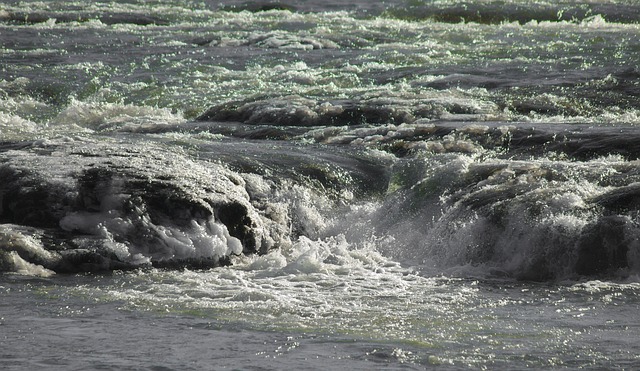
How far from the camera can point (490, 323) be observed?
6.35m

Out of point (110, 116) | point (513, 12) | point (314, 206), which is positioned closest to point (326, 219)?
point (314, 206)

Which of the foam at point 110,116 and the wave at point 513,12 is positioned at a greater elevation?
the wave at point 513,12

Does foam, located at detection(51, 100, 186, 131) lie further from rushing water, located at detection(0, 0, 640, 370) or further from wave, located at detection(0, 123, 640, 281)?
wave, located at detection(0, 123, 640, 281)

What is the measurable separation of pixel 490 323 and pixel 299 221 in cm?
308

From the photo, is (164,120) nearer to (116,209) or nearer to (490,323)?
(116,209)

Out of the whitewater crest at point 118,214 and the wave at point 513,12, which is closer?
the whitewater crest at point 118,214

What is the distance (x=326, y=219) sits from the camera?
9.27 metres

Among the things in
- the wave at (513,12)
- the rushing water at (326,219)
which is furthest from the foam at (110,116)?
the wave at (513,12)

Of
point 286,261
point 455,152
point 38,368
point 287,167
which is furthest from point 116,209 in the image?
point 455,152

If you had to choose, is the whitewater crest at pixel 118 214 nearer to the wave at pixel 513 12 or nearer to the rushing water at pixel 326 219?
the rushing water at pixel 326 219

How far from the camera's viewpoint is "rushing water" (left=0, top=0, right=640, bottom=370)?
5914 millimetres

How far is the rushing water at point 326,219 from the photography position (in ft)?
19.4

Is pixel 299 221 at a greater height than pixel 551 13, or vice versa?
pixel 551 13

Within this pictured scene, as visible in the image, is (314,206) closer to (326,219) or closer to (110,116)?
(326,219)
